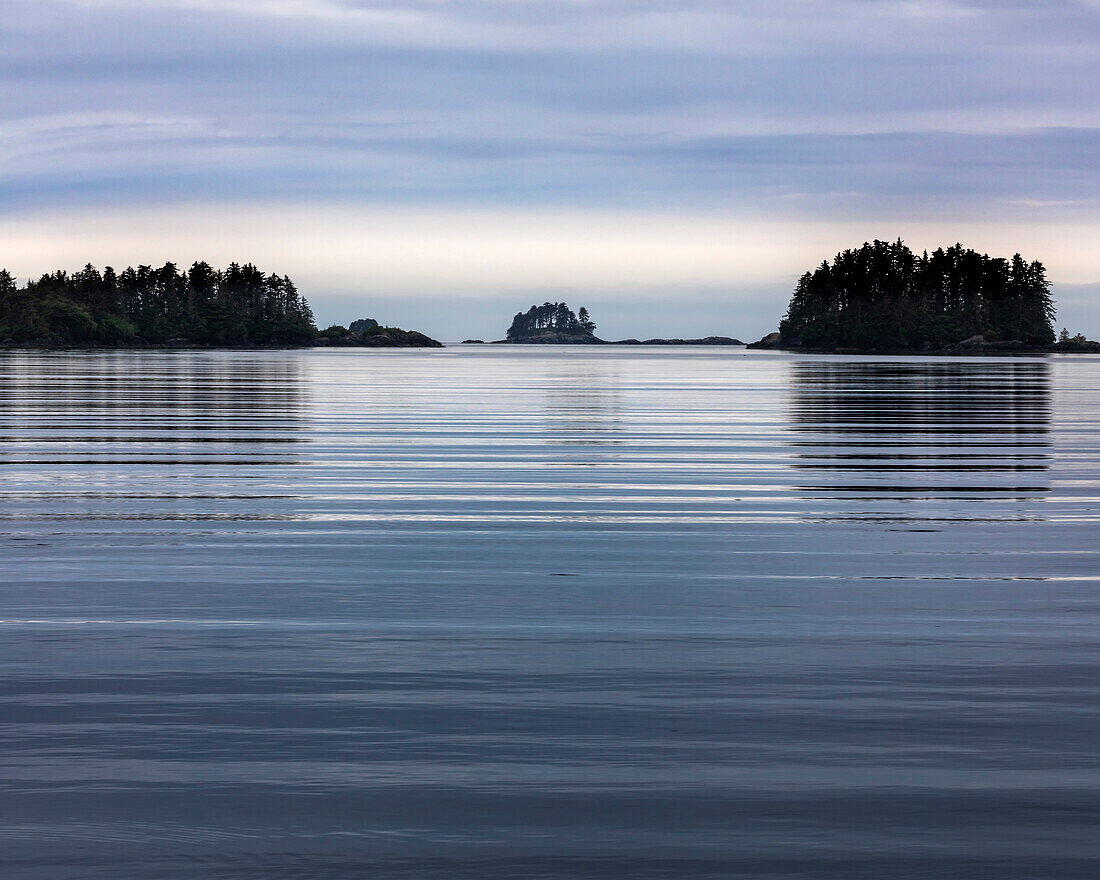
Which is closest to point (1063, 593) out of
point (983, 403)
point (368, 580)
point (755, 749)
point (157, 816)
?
point (755, 749)

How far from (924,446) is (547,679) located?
1973 centimetres

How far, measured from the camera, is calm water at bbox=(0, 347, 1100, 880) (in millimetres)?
5512

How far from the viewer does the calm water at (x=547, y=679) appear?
5.51 metres

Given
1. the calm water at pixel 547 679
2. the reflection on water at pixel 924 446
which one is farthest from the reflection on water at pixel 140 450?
the reflection on water at pixel 924 446

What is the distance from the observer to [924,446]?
26.0 m

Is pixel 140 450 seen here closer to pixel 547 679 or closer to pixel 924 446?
pixel 924 446

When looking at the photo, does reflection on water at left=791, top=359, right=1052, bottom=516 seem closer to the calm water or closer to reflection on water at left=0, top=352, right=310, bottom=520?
the calm water

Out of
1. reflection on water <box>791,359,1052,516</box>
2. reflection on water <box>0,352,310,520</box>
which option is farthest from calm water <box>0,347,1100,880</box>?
reflection on water <box>791,359,1052,516</box>

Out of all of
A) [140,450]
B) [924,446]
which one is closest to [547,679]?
[140,450]

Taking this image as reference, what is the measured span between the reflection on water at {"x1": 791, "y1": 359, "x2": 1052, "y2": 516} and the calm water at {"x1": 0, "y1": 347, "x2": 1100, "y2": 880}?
1.44 feet

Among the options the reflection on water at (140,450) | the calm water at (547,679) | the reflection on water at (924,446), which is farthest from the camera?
the reflection on water at (924,446)

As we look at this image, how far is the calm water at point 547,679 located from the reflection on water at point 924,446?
438 mm

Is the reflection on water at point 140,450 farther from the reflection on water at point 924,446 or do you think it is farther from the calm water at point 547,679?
the reflection on water at point 924,446

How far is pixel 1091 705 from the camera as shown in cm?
739
